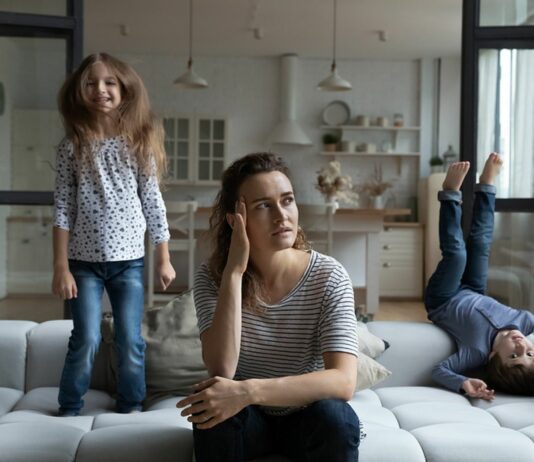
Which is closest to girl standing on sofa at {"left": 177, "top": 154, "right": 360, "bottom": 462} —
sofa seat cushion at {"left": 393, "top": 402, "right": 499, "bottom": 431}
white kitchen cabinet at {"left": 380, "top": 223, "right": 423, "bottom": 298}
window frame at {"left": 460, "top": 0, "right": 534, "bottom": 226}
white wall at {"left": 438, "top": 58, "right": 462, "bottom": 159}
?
sofa seat cushion at {"left": 393, "top": 402, "right": 499, "bottom": 431}

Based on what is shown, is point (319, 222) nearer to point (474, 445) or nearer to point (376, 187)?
point (376, 187)

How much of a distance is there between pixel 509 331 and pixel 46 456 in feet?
5.32

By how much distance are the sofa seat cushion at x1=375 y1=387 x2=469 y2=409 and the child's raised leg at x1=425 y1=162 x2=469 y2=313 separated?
0.44 meters

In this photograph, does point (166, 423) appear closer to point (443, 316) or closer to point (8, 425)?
point (8, 425)

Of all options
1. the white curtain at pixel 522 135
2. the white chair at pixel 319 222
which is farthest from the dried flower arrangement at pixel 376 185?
the white curtain at pixel 522 135

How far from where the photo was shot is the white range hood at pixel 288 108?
329 inches

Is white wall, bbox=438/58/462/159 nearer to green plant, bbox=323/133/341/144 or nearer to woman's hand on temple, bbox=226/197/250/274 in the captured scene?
green plant, bbox=323/133/341/144

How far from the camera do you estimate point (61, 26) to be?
10.5ft

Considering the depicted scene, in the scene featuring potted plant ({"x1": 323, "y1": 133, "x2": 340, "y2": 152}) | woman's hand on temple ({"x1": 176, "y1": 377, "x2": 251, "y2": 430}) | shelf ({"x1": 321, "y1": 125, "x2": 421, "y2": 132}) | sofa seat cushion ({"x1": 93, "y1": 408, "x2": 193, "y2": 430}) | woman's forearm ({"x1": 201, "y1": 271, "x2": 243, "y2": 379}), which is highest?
shelf ({"x1": 321, "y1": 125, "x2": 421, "y2": 132})

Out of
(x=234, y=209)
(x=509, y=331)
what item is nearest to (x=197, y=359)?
(x=234, y=209)

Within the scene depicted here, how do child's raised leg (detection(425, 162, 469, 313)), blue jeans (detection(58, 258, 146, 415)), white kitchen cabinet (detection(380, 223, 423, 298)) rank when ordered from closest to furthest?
blue jeans (detection(58, 258, 146, 415)), child's raised leg (detection(425, 162, 469, 313)), white kitchen cabinet (detection(380, 223, 423, 298))

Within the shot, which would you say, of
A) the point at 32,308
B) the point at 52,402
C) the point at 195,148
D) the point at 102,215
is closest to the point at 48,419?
the point at 52,402

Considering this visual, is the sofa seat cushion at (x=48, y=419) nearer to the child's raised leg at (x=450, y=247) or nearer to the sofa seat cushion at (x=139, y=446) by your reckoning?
the sofa seat cushion at (x=139, y=446)

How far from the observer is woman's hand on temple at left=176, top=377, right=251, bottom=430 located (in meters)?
1.65
